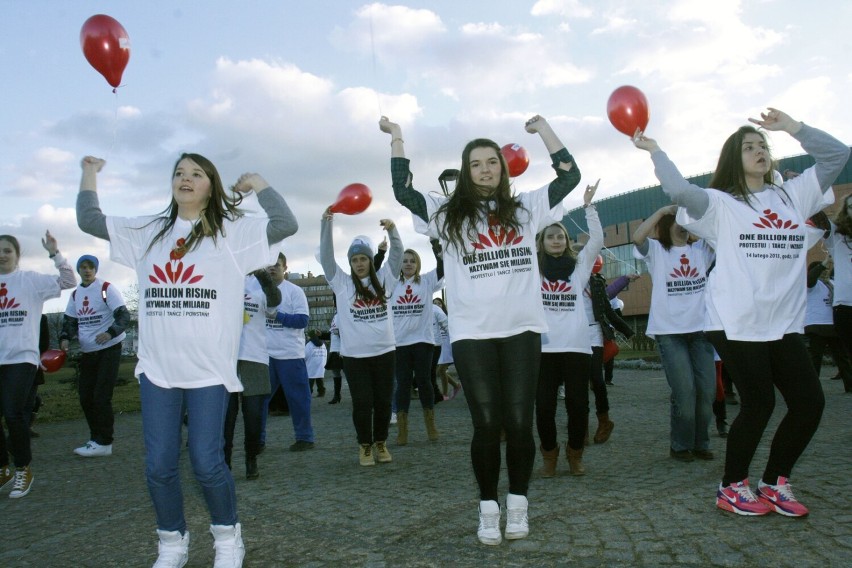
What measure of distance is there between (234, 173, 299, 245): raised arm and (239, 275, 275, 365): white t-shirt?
2.50 meters

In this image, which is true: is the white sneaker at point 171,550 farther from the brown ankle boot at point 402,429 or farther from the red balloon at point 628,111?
the brown ankle boot at point 402,429

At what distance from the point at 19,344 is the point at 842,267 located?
Answer: 7362 millimetres

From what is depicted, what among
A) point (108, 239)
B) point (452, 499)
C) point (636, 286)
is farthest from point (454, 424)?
point (636, 286)

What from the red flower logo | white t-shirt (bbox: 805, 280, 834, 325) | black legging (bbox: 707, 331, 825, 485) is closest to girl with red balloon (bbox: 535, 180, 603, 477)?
black legging (bbox: 707, 331, 825, 485)

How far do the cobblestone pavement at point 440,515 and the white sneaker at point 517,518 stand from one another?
7cm

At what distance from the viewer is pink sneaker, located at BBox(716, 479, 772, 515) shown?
415cm

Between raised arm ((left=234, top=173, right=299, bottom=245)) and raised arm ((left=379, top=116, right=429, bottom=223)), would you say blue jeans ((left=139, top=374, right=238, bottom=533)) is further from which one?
raised arm ((left=379, top=116, right=429, bottom=223))

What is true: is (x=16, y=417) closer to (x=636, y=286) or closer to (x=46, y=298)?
(x=46, y=298)

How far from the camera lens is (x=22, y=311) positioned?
22.0ft

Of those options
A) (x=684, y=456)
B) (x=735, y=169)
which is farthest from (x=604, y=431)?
(x=735, y=169)

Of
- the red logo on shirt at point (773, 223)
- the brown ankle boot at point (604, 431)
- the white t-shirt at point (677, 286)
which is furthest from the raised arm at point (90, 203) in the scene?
the brown ankle boot at point (604, 431)

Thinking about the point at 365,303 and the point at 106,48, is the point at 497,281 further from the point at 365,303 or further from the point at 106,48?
the point at 106,48

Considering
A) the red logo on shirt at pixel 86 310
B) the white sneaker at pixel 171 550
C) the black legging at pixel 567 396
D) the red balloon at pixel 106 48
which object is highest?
the red balloon at pixel 106 48

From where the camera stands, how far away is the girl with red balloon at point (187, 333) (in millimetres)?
3594
